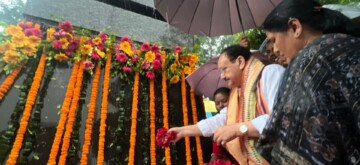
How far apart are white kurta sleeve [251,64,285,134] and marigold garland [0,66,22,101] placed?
92.7 inches

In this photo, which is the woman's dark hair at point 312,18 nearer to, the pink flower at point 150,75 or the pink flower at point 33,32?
the pink flower at point 150,75

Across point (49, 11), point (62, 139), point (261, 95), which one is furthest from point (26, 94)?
point (261, 95)

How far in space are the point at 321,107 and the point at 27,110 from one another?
8.87ft

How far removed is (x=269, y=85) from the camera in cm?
211

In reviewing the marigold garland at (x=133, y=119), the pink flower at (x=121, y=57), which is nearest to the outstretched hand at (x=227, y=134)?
the marigold garland at (x=133, y=119)

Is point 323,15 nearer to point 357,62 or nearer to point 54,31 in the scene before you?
point 357,62

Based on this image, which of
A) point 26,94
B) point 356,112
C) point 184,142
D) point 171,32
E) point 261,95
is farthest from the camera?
point 171,32

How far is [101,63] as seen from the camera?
3525mm

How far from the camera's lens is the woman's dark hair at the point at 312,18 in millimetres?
1380

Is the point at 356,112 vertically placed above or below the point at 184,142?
below

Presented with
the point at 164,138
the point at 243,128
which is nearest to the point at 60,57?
the point at 164,138

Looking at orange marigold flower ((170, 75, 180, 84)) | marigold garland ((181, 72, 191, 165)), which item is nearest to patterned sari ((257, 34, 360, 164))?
marigold garland ((181, 72, 191, 165))

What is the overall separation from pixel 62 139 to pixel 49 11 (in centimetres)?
194

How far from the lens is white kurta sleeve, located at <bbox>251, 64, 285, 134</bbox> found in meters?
2.02
